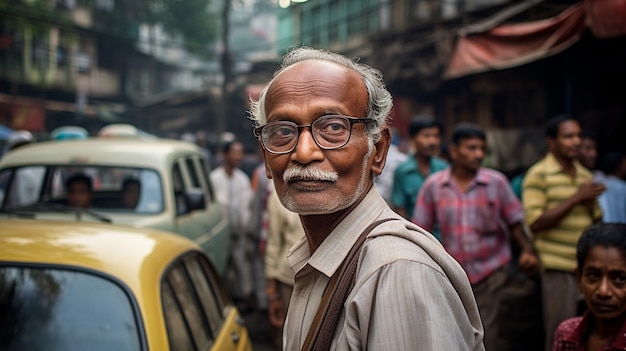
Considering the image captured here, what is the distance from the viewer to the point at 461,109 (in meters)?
11.4

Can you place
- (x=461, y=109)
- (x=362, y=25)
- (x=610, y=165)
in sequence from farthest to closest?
(x=362, y=25)
(x=461, y=109)
(x=610, y=165)

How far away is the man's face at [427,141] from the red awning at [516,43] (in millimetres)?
2026

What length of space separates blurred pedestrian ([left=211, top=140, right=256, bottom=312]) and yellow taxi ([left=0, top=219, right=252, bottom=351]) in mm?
4822

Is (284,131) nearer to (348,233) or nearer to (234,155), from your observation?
(348,233)

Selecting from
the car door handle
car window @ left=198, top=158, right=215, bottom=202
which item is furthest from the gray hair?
car window @ left=198, top=158, right=215, bottom=202

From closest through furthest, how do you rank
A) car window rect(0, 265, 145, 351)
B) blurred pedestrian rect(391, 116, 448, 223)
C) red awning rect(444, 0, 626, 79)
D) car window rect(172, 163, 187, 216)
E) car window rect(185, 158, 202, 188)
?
car window rect(0, 265, 145, 351) → blurred pedestrian rect(391, 116, 448, 223) → red awning rect(444, 0, 626, 79) → car window rect(172, 163, 187, 216) → car window rect(185, 158, 202, 188)

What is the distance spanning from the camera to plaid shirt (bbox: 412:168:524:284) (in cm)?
417

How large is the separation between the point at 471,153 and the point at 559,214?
702 millimetres

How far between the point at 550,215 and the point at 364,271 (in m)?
3.12

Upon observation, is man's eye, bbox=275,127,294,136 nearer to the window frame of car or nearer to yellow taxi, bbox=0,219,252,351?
yellow taxi, bbox=0,219,252,351

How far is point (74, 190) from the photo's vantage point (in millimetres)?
5324

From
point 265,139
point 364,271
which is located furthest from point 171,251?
point 364,271

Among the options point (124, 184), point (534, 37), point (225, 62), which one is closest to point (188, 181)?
Answer: point (124, 184)

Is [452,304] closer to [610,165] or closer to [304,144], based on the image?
[304,144]
